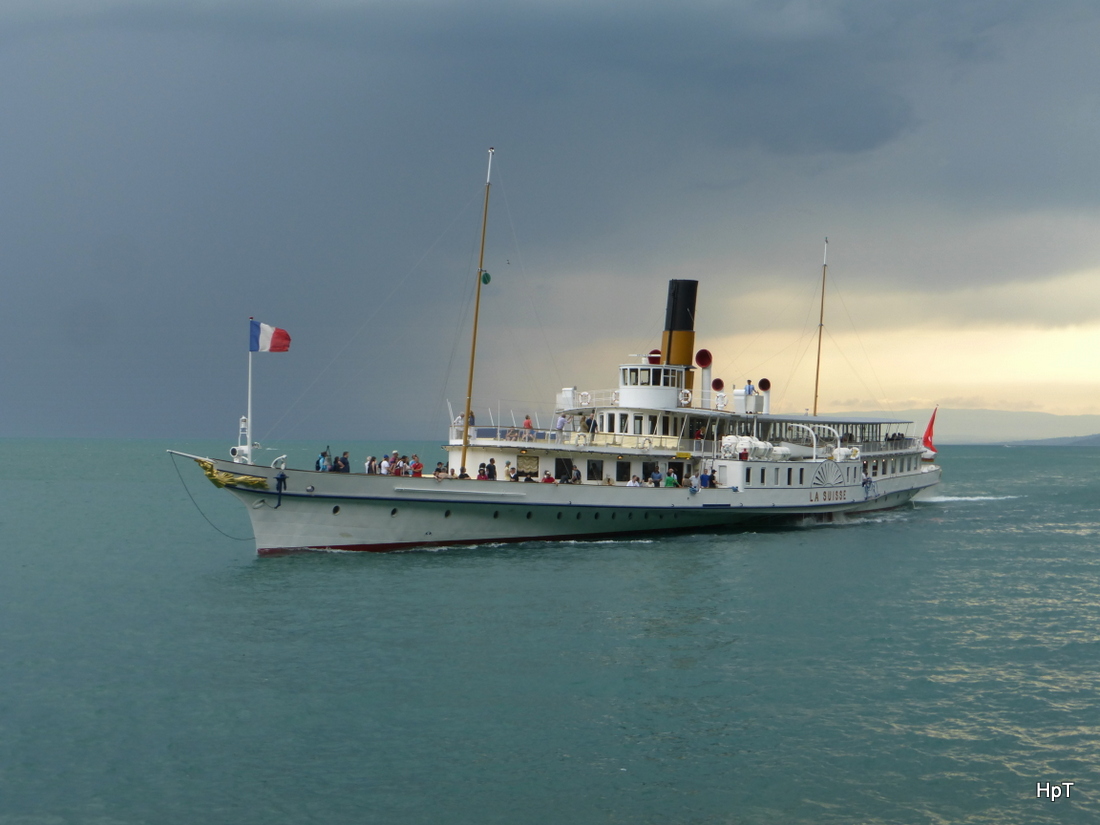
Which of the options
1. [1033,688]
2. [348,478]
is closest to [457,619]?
[348,478]

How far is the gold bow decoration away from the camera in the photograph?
29.9m

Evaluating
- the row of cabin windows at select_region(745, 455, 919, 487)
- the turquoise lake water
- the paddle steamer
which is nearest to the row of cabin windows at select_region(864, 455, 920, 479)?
the row of cabin windows at select_region(745, 455, 919, 487)

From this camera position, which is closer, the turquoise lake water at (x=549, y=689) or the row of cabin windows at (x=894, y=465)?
the turquoise lake water at (x=549, y=689)

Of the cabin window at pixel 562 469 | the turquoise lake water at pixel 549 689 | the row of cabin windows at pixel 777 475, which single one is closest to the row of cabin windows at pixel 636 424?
the row of cabin windows at pixel 777 475

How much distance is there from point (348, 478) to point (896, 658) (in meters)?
18.0

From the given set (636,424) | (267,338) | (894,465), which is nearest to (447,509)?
(267,338)

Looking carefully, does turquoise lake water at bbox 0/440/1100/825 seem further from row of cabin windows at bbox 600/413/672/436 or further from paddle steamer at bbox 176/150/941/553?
row of cabin windows at bbox 600/413/672/436

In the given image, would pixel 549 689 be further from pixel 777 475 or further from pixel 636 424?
pixel 777 475

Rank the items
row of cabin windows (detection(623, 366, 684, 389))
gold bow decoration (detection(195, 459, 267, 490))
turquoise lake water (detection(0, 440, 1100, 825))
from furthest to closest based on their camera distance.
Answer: row of cabin windows (detection(623, 366, 684, 389)) → gold bow decoration (detection(195, 459, 267, 490)) → turquoise lake water (detection(0, 440, 1100, 825))

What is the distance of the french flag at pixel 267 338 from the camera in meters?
30.1

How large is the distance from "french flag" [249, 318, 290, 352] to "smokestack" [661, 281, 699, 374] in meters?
18.9

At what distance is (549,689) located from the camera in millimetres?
18234

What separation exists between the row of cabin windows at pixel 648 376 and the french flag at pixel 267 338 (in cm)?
1622

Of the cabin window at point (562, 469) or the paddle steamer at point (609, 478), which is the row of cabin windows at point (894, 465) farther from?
the cabin window at point (562, 469)
